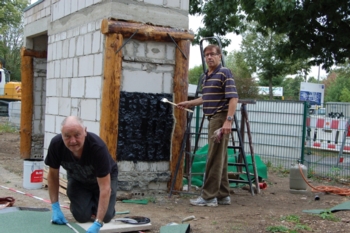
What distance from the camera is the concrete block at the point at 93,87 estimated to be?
6719 millimetres

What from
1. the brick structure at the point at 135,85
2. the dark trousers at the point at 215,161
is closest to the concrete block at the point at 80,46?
the brick structure at the point at 135,85

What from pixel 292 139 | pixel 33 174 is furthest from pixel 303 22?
pixel 33 174

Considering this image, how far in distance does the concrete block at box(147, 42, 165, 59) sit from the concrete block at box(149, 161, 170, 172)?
5.16ft

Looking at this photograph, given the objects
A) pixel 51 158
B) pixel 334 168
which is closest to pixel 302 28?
pixel 334 168

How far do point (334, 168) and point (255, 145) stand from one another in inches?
84.0

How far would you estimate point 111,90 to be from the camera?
6500 mm

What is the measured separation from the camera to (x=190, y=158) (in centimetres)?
730

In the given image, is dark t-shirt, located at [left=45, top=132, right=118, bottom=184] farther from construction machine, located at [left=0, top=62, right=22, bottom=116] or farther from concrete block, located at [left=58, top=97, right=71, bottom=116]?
construction machine, located at [left=0, top=62, right=22, bottom=116]

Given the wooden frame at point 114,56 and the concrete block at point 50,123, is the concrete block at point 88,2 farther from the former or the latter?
the concrete block at point 50,123

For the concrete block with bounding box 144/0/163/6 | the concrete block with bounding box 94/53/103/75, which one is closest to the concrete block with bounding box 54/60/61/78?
the concrete block with bounding box 94/53/103/75

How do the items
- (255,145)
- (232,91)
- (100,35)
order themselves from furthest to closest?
(255,145) < (100,35) < (232,91)

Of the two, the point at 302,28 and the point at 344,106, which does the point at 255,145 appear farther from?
the point at 302,28

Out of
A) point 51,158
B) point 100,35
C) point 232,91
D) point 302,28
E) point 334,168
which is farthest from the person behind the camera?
point 302,28

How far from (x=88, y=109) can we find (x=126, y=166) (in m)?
1.03
